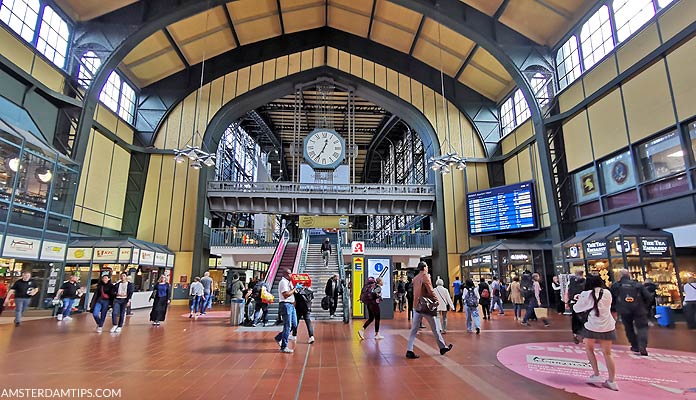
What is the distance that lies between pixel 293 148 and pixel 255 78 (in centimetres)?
494

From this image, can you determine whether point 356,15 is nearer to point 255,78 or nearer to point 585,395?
point 255,78

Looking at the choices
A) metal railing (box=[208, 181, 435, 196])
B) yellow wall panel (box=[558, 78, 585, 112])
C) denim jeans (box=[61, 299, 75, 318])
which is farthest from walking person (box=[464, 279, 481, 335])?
metal railing (box=[208, 181, 435, 196])

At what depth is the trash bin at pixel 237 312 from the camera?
35.0 ft

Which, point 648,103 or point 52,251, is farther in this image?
point 52,251

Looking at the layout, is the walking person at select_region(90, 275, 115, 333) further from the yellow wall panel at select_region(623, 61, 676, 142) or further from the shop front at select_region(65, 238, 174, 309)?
the yellow wall panel at select_region(623, 61, 676, 142)

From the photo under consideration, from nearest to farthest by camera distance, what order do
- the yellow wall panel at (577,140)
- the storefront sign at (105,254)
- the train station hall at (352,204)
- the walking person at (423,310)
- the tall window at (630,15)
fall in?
the train station hall at (352,204) < the walking person at (423,310) < the tall window at (630,15) < the yellow wall panel at (577,140) < the storefront sign at (105,254)

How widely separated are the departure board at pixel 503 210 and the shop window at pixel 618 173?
14.5ft

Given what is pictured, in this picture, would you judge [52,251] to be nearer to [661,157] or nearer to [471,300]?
[471,300]

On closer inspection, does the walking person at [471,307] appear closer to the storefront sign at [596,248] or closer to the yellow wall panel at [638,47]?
the storefront sign at [596,248]

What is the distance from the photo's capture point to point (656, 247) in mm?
11469

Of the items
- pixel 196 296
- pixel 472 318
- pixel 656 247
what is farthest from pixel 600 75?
pixel 196 296

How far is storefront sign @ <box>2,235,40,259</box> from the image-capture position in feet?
37.0

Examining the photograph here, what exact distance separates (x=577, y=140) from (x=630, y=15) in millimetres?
4879

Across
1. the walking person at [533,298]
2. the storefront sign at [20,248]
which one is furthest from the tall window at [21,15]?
the walking person at [533,298]
